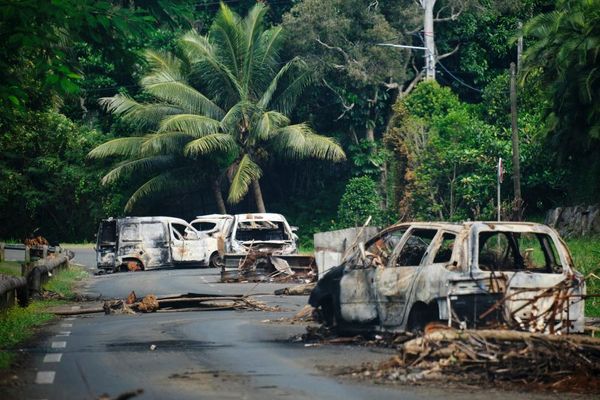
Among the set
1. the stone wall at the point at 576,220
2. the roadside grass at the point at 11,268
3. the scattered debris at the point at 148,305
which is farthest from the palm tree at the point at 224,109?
the scattered debris at the point at 148,305

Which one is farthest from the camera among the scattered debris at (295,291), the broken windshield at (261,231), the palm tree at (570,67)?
the broken windshield at (261,231)

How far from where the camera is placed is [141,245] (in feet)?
131

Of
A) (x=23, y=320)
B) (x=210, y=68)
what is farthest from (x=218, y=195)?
(x=23, y=320)

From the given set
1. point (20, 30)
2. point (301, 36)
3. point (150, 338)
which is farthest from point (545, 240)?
point (301, 36)

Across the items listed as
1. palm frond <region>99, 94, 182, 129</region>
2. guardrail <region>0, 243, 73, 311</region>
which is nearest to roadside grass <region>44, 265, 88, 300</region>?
guardrail <region>0, 243, 73, 311</region>

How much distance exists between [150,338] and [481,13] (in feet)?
124

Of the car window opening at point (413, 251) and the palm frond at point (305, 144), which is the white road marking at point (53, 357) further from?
the palm frond at point (305, 144)

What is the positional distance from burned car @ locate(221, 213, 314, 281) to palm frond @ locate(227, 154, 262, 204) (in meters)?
11.7

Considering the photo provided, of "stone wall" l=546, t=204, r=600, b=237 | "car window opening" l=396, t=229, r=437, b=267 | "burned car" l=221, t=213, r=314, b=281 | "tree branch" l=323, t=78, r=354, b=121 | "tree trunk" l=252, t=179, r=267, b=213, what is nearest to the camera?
"car window opening" l=396, t=229, r=437, b=267

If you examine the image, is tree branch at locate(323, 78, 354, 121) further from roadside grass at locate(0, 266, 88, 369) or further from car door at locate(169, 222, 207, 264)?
roadside grass at locate(0, 266, 88, 369)

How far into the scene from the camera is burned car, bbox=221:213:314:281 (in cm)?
3119

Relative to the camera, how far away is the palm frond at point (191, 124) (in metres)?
47.8

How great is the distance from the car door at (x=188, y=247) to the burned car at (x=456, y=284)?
23.8 m

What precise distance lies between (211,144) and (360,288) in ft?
108
